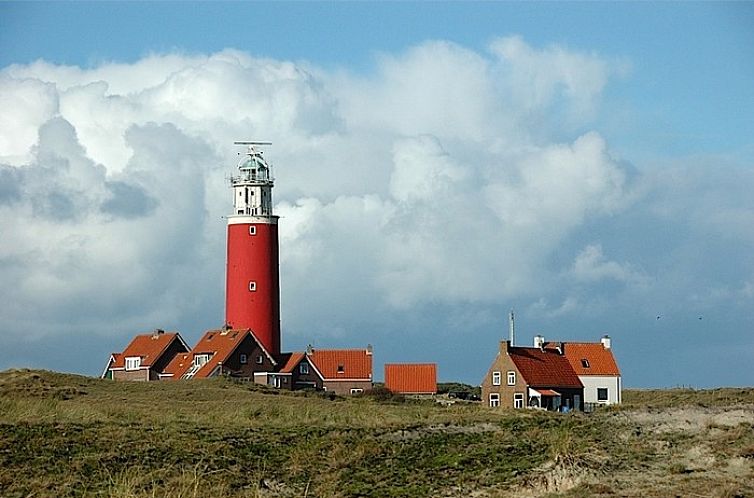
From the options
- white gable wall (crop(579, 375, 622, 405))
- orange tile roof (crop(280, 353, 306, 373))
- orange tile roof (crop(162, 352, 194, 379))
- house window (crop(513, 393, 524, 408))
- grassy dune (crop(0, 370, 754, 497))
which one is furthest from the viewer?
orange tile roof (crop(162, 352, 194, 379))

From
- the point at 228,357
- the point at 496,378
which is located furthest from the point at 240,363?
the point at 496,378

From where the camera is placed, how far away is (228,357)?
54594 mm

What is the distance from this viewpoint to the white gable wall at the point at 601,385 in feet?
180

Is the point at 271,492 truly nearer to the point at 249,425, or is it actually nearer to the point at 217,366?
the point at 249,425

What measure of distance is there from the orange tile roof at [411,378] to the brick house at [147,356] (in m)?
10.8

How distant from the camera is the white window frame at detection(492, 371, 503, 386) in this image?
52.3m

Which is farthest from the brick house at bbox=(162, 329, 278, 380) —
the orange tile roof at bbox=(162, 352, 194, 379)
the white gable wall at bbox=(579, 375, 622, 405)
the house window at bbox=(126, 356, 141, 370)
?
the white gable wall at bbox=(579, 375, 622, 405)

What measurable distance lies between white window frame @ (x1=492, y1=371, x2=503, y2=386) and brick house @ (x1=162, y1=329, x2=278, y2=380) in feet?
36.3

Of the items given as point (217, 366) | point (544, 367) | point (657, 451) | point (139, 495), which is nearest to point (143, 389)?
point (217, 366)

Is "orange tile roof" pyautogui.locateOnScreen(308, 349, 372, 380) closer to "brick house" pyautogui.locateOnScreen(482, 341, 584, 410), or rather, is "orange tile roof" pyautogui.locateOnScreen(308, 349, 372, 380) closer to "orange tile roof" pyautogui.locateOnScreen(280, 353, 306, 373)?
"orange tile roof" pyautogui.locateOnScreen(280, 353, 306, 373)

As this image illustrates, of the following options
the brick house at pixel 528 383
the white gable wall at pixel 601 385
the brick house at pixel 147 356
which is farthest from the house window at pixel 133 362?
the white gable wall at pixel 601 385

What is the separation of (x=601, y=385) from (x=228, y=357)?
56.1 feet

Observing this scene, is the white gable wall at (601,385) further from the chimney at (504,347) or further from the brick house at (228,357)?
the brick house at (228,357)

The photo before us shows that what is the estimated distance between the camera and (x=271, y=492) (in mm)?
18422
